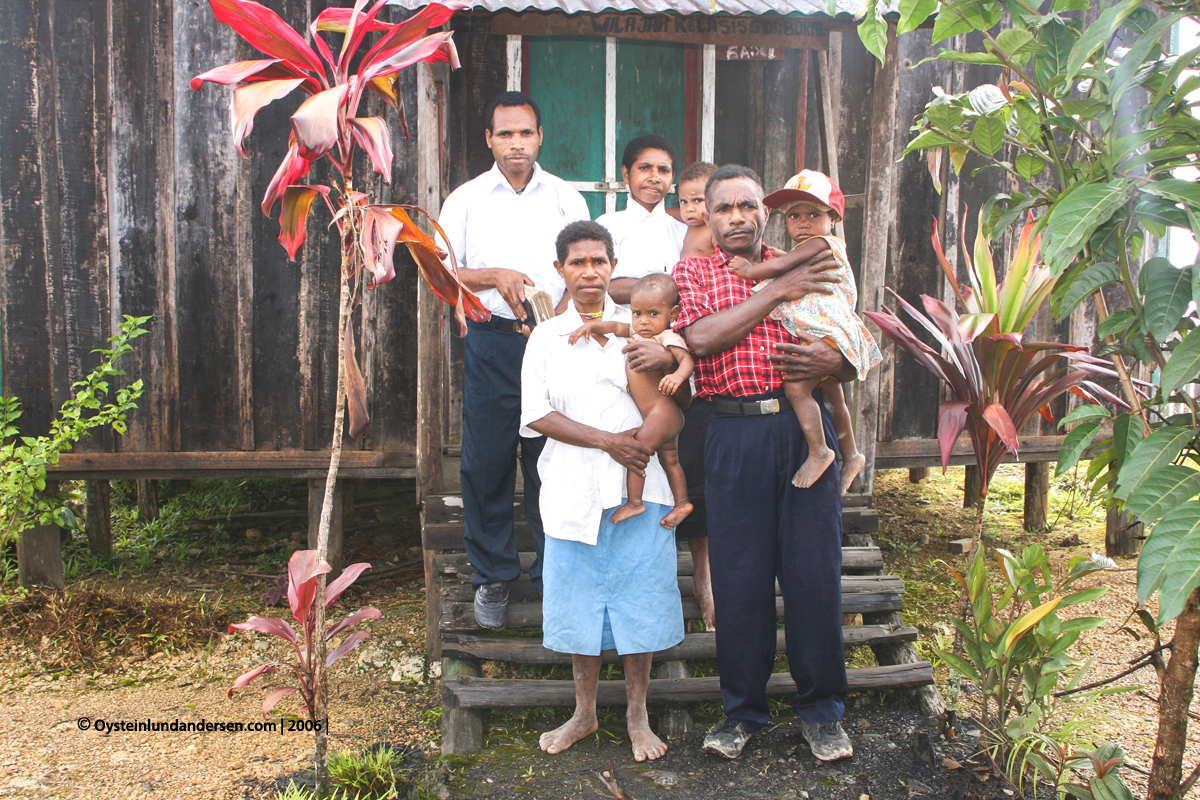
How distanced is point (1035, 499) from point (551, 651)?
13.4 ft

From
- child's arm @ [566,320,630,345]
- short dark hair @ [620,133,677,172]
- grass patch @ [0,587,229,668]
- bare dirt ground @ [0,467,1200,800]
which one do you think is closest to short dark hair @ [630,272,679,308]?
→ child's arm @ [566,320,630,345]

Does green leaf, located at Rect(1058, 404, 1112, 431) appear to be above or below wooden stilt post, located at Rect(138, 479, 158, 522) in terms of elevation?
above

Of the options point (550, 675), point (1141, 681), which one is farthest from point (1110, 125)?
point (1141, 681)

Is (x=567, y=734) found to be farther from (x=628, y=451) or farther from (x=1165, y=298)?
(x=1165, y=298)

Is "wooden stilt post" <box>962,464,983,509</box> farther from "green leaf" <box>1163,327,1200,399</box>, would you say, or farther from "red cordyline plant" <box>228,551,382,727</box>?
"red cordyline plant" <box>228,551,382,727</box>

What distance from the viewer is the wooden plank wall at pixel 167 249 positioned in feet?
14.4

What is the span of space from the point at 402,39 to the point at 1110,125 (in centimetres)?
184

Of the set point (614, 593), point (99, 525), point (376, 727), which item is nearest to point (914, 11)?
point (614, 593)

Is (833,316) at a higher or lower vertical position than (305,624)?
higher

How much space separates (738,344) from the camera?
2668mm

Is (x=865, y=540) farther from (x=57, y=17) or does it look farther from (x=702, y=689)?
(x=57, y=17)

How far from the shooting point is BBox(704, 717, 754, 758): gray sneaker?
272cm

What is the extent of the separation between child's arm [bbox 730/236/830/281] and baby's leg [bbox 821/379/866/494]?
43cm

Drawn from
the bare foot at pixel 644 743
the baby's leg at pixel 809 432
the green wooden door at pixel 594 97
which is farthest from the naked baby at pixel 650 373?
the green wooden door at pixel 594 97
